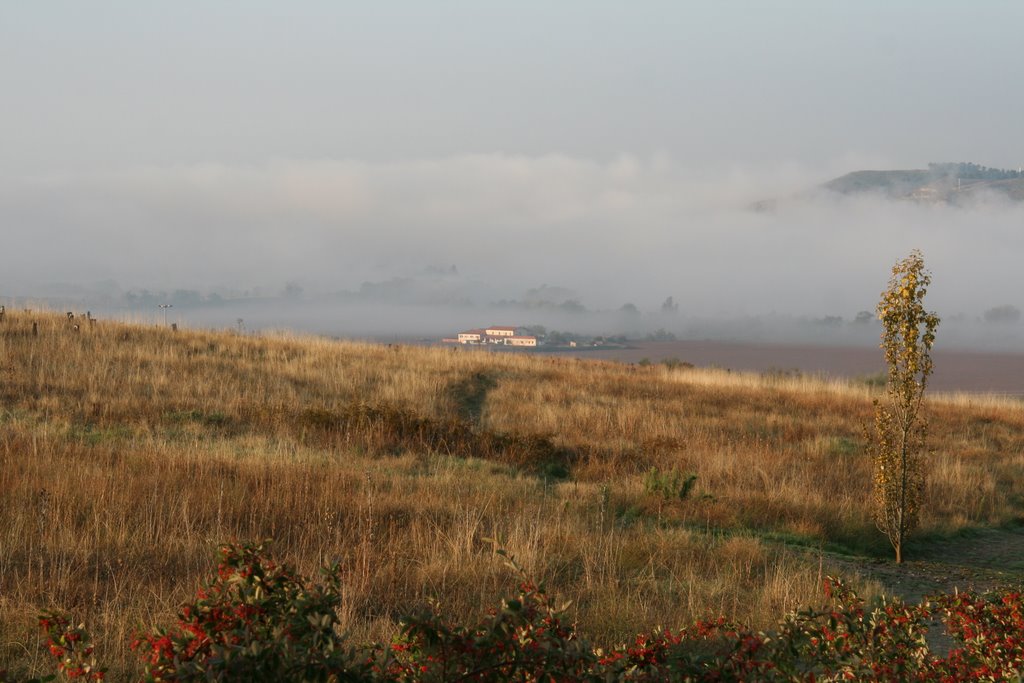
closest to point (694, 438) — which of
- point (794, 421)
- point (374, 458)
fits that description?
point (794, 421)

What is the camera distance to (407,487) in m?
8.35

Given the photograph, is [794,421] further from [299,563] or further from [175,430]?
[299,563]

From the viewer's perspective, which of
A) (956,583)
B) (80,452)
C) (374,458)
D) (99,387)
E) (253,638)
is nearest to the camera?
(253,638)

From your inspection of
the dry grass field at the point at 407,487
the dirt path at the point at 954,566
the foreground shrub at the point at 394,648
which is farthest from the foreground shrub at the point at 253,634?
the dirt path at the point at 954,566

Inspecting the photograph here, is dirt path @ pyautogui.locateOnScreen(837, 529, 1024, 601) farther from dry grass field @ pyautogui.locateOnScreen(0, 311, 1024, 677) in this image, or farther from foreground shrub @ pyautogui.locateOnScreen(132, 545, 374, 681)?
foreground shrub @ pyautogui.locateOnScreen(132, 545, 374, 681)

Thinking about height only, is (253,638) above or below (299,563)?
above

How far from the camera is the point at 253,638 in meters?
2.15

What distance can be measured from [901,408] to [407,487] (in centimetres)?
512

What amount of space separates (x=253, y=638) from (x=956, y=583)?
717 cm

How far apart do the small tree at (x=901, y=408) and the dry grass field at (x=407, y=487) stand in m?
0.69

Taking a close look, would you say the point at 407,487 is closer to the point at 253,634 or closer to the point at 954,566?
the point at 954,566

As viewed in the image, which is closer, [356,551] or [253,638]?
[253,638]

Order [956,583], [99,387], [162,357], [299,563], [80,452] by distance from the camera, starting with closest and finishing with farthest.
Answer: [299,563]
[956,583]
[80,452]
[99,387]
[162,357]

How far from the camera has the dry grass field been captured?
5254 mm
